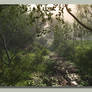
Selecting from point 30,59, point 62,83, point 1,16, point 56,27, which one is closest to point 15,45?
point 30,59

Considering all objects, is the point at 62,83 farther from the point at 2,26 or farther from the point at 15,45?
the point at 2,26

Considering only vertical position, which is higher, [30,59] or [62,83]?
[30,59]

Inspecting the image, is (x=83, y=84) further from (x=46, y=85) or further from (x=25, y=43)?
(x=25, y=43)

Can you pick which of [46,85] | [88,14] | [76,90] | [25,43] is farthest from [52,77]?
[88,14]

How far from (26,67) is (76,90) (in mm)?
1164

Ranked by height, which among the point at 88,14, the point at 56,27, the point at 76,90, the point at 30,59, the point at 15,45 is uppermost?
the point at 88,14

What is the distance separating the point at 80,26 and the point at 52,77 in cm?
122

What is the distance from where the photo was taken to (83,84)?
11.3ft

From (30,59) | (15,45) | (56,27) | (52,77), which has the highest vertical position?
(56,27)

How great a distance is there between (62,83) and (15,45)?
1289 mm

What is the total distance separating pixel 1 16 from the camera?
3561mm

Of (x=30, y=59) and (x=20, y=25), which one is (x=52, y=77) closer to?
(x=30, y=59)

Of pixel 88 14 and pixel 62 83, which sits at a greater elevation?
pixel 88 14

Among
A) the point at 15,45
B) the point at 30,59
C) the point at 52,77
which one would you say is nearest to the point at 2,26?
the point at 15,45
